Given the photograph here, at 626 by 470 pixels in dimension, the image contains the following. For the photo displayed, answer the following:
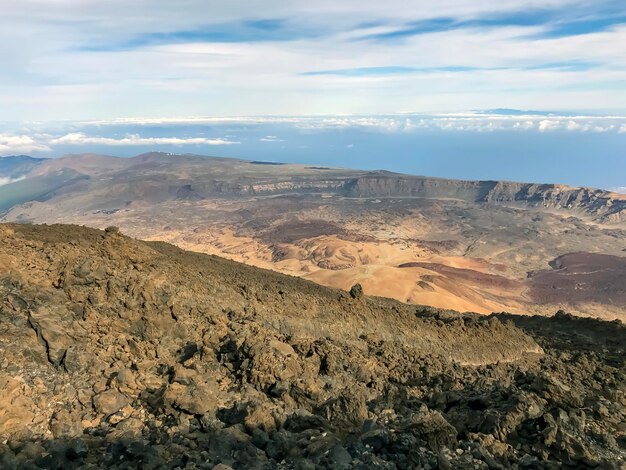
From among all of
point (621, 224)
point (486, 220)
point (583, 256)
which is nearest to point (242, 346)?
point (583, 256)

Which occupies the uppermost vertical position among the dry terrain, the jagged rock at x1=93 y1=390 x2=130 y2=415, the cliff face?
the jagged rock at x1=93 y1=390 x2=130 y2=415

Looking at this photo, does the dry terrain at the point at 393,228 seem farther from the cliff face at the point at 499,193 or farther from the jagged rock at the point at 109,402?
the jagged rock at the point at 109,402

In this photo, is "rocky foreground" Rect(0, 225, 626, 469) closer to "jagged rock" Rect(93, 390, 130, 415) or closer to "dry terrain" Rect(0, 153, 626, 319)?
"jagged rock" Rect(93, 390, 130, 415)

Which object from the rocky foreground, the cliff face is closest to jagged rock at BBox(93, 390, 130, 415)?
the rocky foreground

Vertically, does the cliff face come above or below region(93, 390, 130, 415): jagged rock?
below

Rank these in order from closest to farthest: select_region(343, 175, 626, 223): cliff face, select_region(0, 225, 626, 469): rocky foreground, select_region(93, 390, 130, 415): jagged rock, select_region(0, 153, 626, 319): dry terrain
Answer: select_region(0, 225, 626, 469): rocky foreground
select_region(93, 390, 130, 415): jagged rock
select_region(0, 153, 626, 319): dry terrain
select_region(343, 175, 626, 223): cliff face

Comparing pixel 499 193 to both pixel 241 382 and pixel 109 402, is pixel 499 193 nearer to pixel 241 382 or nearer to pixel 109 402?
pixel 241 382

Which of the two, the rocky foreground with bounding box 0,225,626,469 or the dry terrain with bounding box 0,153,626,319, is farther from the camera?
the dry terrain with bounding box 0,153,626,319

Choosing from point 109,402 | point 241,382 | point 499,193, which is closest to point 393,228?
point 499,193

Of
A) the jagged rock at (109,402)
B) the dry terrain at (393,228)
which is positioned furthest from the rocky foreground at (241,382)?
the dry terrain at (393,228)
